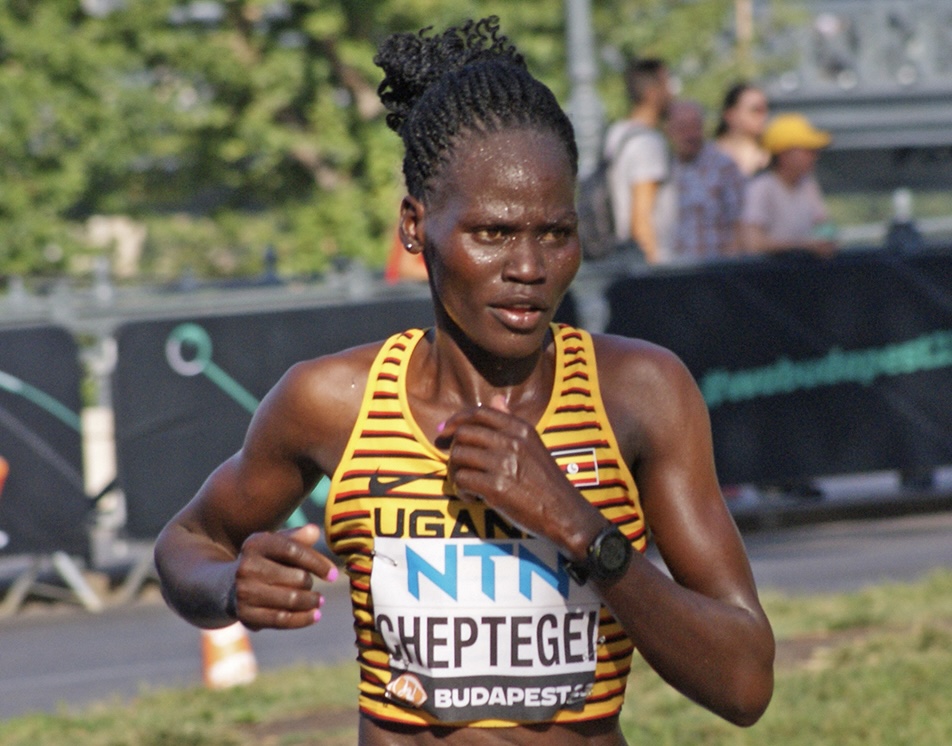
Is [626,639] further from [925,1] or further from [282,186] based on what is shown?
[925,1]

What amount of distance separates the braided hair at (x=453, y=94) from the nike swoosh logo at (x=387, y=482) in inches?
18.6

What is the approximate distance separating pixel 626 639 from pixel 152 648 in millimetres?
5802

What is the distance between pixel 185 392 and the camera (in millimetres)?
9453

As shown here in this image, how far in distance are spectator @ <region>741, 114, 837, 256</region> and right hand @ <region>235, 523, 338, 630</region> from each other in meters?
8.55

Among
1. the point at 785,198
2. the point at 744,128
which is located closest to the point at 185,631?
the point at 785,198

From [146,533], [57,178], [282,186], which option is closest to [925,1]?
[282,186]

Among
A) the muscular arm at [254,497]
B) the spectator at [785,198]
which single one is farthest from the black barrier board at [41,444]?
the muscular arm at [254,497]

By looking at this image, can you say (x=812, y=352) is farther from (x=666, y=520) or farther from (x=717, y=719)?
(x=666, y=520)

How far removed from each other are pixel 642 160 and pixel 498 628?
7.73m

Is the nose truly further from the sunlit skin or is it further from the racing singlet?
the racing singlet

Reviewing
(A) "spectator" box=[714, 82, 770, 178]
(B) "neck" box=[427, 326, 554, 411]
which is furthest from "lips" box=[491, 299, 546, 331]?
(A) "spectator" box=[714, 82, 770, 178]

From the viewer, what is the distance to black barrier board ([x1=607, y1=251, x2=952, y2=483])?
10.6 meters

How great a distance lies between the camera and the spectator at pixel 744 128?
11398 mm

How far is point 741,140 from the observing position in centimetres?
1159
